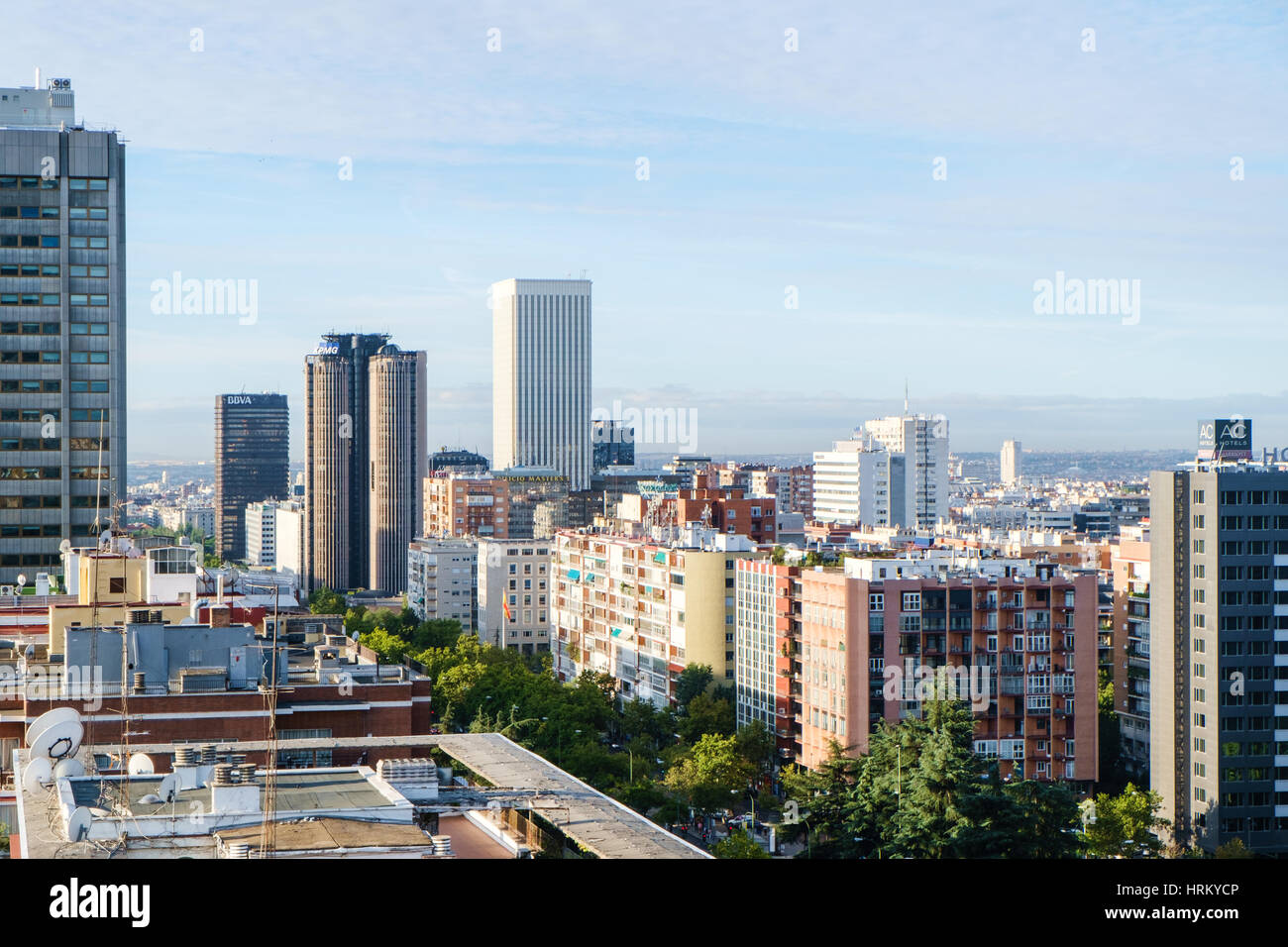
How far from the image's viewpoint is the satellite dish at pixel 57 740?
15.0m

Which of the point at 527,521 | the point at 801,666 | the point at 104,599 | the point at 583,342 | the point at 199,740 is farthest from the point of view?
the point at 583,342

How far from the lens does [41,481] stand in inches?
1444

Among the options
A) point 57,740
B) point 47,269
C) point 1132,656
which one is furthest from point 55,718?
point 1132,656

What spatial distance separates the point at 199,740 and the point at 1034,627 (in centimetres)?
2086

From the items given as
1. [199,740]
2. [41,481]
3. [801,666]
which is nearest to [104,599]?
[41,481]

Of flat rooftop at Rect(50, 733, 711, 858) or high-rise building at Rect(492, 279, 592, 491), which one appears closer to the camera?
flat rooftop at Rect(50, 733, 711, 858)

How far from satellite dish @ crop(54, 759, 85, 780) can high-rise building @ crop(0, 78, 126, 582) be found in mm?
22303

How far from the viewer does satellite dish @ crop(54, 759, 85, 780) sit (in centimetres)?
1497

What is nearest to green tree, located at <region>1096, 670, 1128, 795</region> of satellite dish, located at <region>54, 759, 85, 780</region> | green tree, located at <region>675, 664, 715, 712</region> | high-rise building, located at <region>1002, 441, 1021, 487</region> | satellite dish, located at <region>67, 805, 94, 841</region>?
green tree, located at <region>675, 664, 715, 712</region>

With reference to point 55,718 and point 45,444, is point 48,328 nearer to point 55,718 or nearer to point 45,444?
point 45,444

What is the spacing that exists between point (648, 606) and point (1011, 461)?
150 m

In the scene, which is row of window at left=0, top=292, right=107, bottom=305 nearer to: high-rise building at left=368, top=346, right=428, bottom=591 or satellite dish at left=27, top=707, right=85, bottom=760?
satellite dish at left=27, top=707, right=85, bottom=760
